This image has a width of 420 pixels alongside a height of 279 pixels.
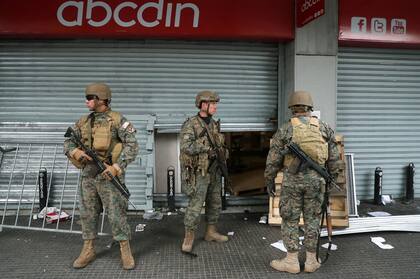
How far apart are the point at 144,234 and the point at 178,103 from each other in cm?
222

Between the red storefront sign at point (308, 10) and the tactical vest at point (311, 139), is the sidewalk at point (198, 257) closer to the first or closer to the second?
the tactical vest at point (311, 139)

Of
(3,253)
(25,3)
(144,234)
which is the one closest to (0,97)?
(25,3)

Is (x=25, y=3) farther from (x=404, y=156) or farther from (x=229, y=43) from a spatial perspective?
(x=404, y=156)

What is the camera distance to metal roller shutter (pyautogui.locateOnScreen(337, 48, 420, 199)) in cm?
647

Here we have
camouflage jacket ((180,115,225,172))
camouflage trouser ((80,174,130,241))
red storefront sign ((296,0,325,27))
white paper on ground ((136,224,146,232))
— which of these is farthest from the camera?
white paper on ground ((136,224,146,232))

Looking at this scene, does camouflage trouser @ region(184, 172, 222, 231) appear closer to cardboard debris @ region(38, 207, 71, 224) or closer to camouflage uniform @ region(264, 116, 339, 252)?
camouflage uniform @ region(264, 116, 339, 252)

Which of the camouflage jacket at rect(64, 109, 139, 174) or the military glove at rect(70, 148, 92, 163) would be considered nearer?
the military glove at rect(70, 148, 92, 163)

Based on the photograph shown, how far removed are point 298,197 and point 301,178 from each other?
0.70ft

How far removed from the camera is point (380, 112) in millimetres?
6625

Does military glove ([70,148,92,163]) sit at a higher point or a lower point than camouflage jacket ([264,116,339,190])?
lower

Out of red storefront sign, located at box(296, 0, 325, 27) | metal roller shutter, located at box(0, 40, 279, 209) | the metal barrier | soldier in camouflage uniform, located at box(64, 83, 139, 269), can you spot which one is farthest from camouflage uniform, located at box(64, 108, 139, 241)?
red storefront sign, located at box(296, 0, 325, 27)

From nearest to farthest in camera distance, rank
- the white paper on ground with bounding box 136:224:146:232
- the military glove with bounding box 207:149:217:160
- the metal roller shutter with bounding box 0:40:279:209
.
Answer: the military glove with bounding box 207:149:217:160
the white paper on ground with bounding box 136:224:146:232
the metal roller shutter with bounding box 0:40:279:209

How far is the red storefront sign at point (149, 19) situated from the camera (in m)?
5.52

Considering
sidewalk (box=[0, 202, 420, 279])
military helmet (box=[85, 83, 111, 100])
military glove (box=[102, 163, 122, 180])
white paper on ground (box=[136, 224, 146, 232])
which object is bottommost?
sidewalk (box=[0, 202, 420, 279])
